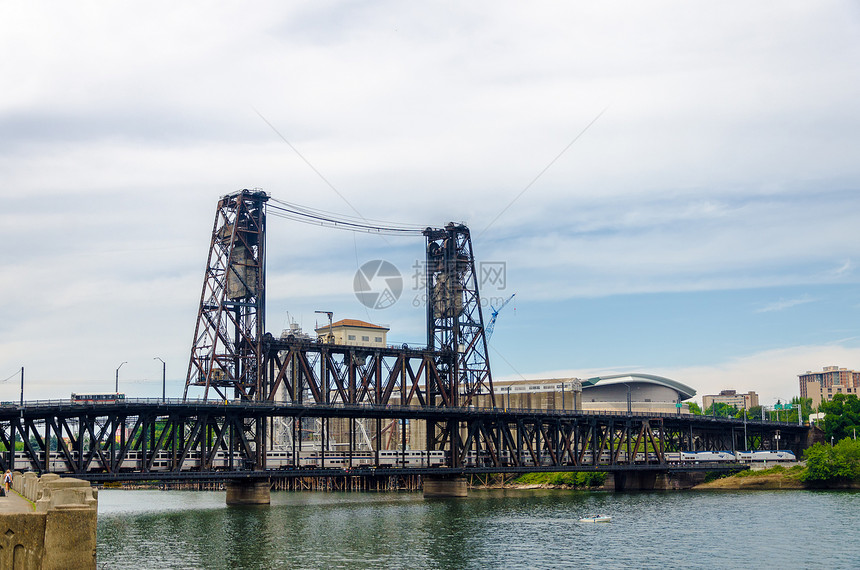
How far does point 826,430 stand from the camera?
177 meters

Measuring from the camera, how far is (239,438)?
107m

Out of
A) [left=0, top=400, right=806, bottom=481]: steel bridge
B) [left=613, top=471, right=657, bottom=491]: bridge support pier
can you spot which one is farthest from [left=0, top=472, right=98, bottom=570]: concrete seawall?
[left=613, top=471, right=657, bottom=491]: bridge support pier

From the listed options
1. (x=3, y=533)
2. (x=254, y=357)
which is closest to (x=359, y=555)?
(x=3, y=533)

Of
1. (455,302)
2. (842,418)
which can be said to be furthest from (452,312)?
(842,418)

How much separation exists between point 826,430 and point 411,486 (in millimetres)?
78942

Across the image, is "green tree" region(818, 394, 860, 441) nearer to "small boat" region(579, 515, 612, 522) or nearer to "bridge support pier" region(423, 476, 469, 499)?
"bridge support pier" region(423, 476, 469, 499)

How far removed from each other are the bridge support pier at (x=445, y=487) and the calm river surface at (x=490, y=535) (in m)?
14.0

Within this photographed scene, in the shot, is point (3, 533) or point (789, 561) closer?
point (3, 533)

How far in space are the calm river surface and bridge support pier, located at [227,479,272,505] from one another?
3.29 m

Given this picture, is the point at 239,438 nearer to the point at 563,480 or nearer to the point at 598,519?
the point at 598,519

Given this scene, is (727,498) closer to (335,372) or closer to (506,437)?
(506,437)

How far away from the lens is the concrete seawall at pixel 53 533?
31.5 meters

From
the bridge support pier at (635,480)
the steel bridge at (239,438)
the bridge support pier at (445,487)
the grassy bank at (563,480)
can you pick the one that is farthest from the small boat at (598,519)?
the grassy bank at (563,480)

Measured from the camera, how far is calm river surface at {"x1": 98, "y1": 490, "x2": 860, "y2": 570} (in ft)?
196
